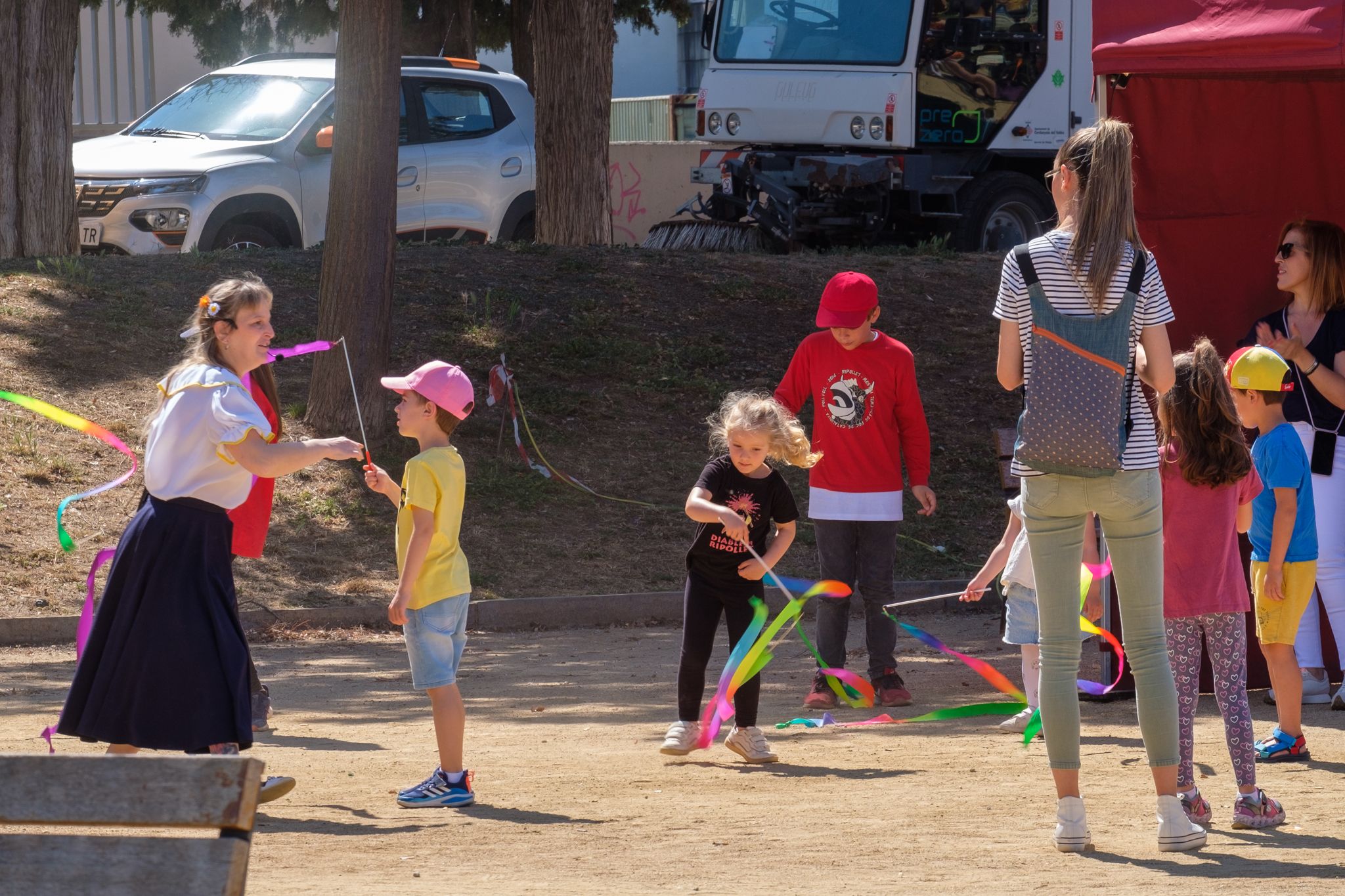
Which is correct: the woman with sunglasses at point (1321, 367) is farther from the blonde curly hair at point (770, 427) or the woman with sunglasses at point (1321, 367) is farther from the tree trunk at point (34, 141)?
the tree trunk at point (34, 141)

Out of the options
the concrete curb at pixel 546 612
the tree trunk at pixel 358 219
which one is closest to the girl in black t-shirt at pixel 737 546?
the concrete curb at pixel 546 612

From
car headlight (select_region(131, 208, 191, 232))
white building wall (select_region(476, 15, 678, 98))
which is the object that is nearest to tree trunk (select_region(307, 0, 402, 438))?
car headlight (select_region(131, 208, 191, 232))

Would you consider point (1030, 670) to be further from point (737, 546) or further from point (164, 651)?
point (164, 651)

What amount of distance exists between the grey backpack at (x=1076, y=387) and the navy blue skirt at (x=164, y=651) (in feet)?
7.65

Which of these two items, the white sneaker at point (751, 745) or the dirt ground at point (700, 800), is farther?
the white sneaker at point (751, 745)

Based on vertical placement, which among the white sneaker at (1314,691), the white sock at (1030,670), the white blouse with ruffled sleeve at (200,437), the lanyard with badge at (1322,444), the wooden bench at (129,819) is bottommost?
the white sneaker at (1314,691)

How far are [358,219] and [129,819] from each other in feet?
28.1

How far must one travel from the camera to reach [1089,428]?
415 centimetres

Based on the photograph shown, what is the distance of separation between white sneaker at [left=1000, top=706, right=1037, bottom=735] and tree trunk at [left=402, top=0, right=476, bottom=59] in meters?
16.0

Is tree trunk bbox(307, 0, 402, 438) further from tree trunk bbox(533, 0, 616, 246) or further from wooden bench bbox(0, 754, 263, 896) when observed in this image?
wooden bench bbox(0, 754, 263, 896)

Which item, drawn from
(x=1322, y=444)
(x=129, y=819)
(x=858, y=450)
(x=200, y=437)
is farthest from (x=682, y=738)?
(x=129, y=819)

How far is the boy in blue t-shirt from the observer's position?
17.4 ft

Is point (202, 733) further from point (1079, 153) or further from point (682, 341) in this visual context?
point (682, 341)

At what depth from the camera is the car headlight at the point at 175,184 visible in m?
12.7
